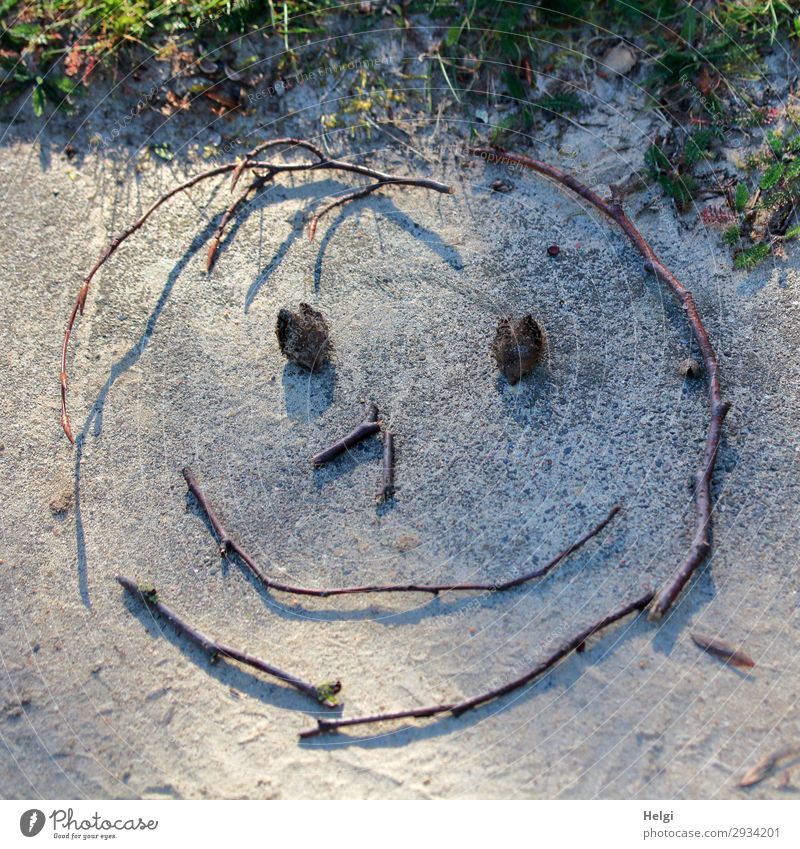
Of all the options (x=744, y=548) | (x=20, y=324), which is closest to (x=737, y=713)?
(x=744, y=548)

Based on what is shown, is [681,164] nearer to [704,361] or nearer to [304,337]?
[704,361]

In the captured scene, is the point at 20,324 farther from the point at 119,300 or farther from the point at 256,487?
the point at 256,487

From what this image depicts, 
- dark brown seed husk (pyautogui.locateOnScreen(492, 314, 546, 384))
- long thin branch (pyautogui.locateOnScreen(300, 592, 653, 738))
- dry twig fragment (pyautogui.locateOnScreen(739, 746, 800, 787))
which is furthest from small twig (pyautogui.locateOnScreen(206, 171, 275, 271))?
dry twig fragment (pyautogui.locateOnScreen(739, 746, 800, 787))

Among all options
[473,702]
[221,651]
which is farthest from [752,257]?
[221,651]

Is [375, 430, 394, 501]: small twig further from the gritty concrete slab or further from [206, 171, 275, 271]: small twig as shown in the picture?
[206, 171, 275, 271]: small twig

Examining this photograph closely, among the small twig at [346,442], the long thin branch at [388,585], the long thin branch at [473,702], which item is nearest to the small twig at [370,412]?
the small twig at [346,442]

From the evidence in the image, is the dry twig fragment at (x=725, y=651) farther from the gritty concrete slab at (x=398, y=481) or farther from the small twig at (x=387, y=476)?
the small twig at (x=387, y=476)

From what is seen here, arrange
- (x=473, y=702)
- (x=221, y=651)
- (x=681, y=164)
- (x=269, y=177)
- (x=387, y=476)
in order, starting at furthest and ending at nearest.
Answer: (x=269, y=177) → (x=681, y=164) → (x=387, y=476) → (x=221, y=651) → (x=473, y=702)
